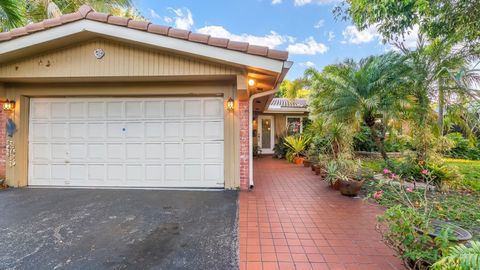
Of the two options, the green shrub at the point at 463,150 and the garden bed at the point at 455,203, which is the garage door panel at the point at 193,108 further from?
the green shrub at the point at 463,150

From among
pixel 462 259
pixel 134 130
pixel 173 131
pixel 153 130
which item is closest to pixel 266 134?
pixel 173 131

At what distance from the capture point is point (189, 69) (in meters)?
5.73

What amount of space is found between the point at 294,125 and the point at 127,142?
1007 centimetres

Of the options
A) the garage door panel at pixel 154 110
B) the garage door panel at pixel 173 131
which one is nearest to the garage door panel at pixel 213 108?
the garage door panel at pixel 173 131

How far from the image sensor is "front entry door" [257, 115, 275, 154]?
15.0 metres

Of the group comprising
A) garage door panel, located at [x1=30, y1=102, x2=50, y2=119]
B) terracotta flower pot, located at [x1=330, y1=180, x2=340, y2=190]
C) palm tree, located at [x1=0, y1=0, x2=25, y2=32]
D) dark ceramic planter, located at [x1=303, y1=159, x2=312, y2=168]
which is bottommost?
terracotta flower pot, located at [x1=330, y1=180, x2=340, y2=190]


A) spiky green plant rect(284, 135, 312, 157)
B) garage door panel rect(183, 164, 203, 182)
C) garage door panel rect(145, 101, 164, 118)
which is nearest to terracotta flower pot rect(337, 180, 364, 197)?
garage door panel rect(183, 164, 203, 182)

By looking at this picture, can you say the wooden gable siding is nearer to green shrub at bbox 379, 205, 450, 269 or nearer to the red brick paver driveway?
the red brick paver driveway

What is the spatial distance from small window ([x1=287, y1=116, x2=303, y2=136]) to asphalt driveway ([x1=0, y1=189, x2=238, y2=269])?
9307 mm

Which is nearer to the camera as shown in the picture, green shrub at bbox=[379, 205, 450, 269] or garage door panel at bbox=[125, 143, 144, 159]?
green shrub at bbox=[379, 205, 450, 269]

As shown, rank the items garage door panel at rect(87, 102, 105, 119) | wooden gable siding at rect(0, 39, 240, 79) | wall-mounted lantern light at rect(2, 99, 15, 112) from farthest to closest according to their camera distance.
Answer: garage door panel at rect(87, 102, 105, 119) < wall-mounted lantern light at rect(2, 99, 15, 112) < wooden gable siding at rect(0, 39, 240, 79)

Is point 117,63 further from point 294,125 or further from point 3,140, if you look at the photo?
point 294,125

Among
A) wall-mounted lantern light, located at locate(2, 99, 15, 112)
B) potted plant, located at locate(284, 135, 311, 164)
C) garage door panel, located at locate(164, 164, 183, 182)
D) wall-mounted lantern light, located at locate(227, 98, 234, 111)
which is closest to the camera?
wall-mounted lantern light, located at locate(227, 98, 234, 111)

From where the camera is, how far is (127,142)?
21.7ft
